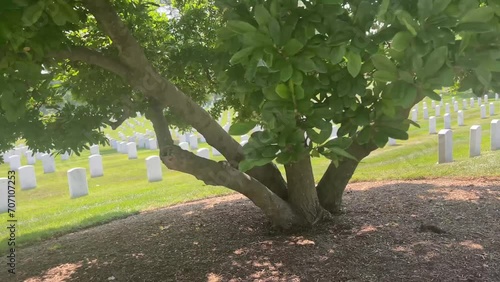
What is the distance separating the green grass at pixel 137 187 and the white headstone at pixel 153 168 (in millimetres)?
241

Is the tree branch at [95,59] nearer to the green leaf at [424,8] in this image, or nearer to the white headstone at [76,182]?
the green leaf at [424,8]

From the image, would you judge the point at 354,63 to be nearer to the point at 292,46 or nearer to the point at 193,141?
the point at 292,46

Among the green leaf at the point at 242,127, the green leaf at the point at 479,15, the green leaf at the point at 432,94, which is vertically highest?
the green leaf at the point at 479,15

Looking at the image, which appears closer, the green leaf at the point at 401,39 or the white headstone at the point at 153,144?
the green leaf at the point at 401,39

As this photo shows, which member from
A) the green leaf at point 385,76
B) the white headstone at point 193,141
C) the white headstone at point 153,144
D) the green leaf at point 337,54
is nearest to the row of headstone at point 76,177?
the white headstone at point 193,141

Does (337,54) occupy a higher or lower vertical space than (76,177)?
higher

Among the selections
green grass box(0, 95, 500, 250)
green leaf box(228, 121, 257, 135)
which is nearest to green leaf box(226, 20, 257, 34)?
green leaf box(228, 121, 257, 135)

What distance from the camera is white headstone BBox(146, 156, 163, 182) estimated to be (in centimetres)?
1232

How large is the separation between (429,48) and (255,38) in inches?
23.5

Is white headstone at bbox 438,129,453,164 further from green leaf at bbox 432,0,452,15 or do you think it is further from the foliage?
green leaf at bbox 432,0,452,15

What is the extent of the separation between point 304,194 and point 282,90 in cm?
296

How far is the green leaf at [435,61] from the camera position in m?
1.48

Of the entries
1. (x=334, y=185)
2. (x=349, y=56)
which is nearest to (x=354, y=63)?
(x=349, y=56)

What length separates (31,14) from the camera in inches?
71.2
